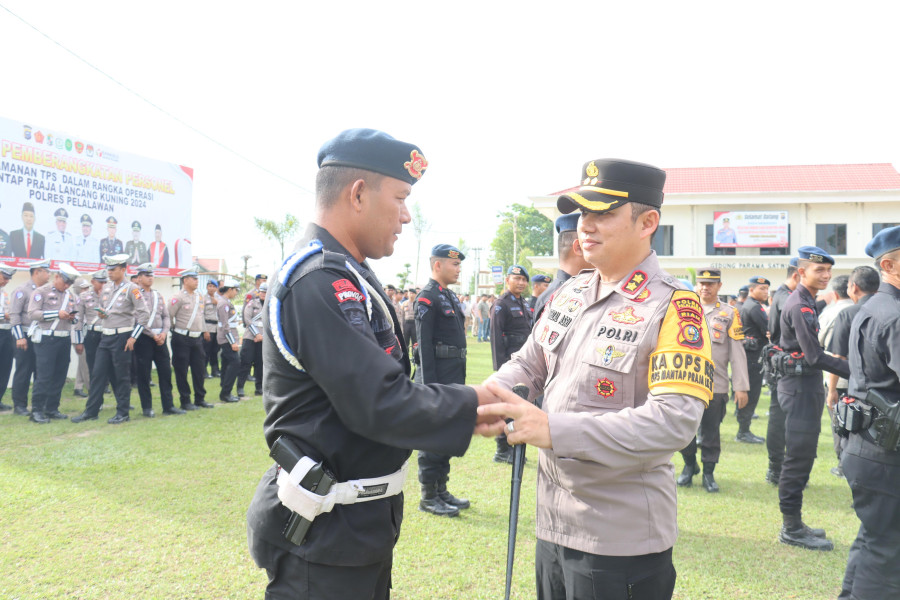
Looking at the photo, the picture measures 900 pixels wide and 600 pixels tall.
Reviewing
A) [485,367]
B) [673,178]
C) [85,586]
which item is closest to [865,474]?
[85,586]

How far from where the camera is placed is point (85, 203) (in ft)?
44.2

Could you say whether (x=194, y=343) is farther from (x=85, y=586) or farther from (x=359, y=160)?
(x=359, y=160)

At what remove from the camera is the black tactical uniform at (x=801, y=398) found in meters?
4.52

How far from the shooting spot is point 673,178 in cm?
3547

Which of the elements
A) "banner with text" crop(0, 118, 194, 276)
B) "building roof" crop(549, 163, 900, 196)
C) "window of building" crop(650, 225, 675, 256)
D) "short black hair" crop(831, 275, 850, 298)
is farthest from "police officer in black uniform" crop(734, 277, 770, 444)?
"window of building" crop(650, 225, 675, 256)

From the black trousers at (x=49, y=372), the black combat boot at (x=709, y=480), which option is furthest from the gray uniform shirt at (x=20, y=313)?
the black combat boot at (x=709, y=480)

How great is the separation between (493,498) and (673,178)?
34.0 metres

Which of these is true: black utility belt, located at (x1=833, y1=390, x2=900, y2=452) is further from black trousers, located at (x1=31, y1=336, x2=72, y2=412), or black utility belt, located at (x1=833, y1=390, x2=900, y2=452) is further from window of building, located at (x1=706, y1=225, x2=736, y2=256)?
window of building, located at (x1=706, y1=225, x2=736, y2=256)

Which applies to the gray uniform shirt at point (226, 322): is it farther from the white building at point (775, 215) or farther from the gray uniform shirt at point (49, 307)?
the white building at point (775, 215)

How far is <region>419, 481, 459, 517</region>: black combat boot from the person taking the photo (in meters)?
5.07

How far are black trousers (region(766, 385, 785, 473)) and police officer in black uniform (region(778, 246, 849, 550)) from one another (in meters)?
0.70

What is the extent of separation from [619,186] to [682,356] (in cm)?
62

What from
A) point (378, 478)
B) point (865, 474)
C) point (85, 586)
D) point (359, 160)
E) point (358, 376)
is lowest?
point (85, 586)

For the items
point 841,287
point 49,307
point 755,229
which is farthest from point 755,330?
point 755,229
